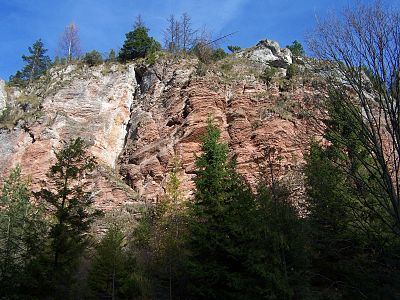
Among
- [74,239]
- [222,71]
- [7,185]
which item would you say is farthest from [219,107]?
[74,239]

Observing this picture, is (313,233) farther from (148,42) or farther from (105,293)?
(148,42)

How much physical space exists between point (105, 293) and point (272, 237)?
12369mm

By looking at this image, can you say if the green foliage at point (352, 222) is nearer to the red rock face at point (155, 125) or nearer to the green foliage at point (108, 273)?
the green foliage at point (108, 273)

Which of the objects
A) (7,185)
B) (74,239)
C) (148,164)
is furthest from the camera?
(148,164)

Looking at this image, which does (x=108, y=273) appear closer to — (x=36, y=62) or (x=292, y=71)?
(x=292, y=71)

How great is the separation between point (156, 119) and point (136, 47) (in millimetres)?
14557

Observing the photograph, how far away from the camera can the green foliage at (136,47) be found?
157 feet

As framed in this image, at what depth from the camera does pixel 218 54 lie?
44281mm

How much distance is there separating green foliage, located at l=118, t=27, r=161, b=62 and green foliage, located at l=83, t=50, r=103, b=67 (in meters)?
2.48

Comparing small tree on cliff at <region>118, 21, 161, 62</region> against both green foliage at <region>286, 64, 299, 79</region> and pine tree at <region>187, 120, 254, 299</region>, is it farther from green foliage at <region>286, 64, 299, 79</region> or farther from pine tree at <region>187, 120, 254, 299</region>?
pine tree at <region>187, 120, 254, 299</region>

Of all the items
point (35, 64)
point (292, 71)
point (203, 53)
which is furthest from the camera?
point (35, 64)

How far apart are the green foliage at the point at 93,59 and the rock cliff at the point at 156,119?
6.72 ft

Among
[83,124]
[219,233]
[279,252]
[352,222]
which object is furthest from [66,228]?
[83,124]

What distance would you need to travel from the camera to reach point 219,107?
118 ft
